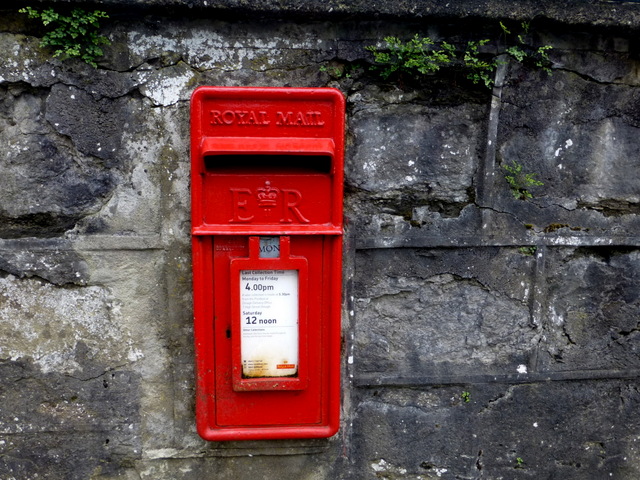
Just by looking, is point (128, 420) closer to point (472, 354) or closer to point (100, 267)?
point (100, 267)

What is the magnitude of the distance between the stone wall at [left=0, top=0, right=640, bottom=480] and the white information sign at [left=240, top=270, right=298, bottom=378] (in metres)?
0.28

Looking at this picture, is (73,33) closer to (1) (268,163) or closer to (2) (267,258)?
(1) (268,163)

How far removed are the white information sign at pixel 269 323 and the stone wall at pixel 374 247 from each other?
0.28 meters

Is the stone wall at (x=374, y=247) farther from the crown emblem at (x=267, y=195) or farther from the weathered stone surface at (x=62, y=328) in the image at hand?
the crown emblem at (x=267, y=195)

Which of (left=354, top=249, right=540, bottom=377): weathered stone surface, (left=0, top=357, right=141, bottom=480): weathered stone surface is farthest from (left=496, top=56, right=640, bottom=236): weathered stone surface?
(left=0, top=357, right=141, bottom=480): weathered stone surface

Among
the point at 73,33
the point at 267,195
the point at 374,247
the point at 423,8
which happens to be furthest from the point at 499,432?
the point at 73,33

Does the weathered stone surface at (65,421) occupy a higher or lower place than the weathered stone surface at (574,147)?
lower

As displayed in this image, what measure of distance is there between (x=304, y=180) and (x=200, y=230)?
0.35 m

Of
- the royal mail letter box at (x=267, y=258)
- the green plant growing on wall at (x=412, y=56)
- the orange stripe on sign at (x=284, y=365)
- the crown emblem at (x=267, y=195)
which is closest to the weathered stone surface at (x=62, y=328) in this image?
the royal mail letter box at (x=267, y=258)

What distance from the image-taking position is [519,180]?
5.93 ft

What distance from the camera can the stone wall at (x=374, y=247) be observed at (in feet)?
5.42

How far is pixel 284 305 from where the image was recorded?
163cm

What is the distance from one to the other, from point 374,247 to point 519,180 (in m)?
0.57

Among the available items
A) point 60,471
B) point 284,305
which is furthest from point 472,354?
point 60,471
